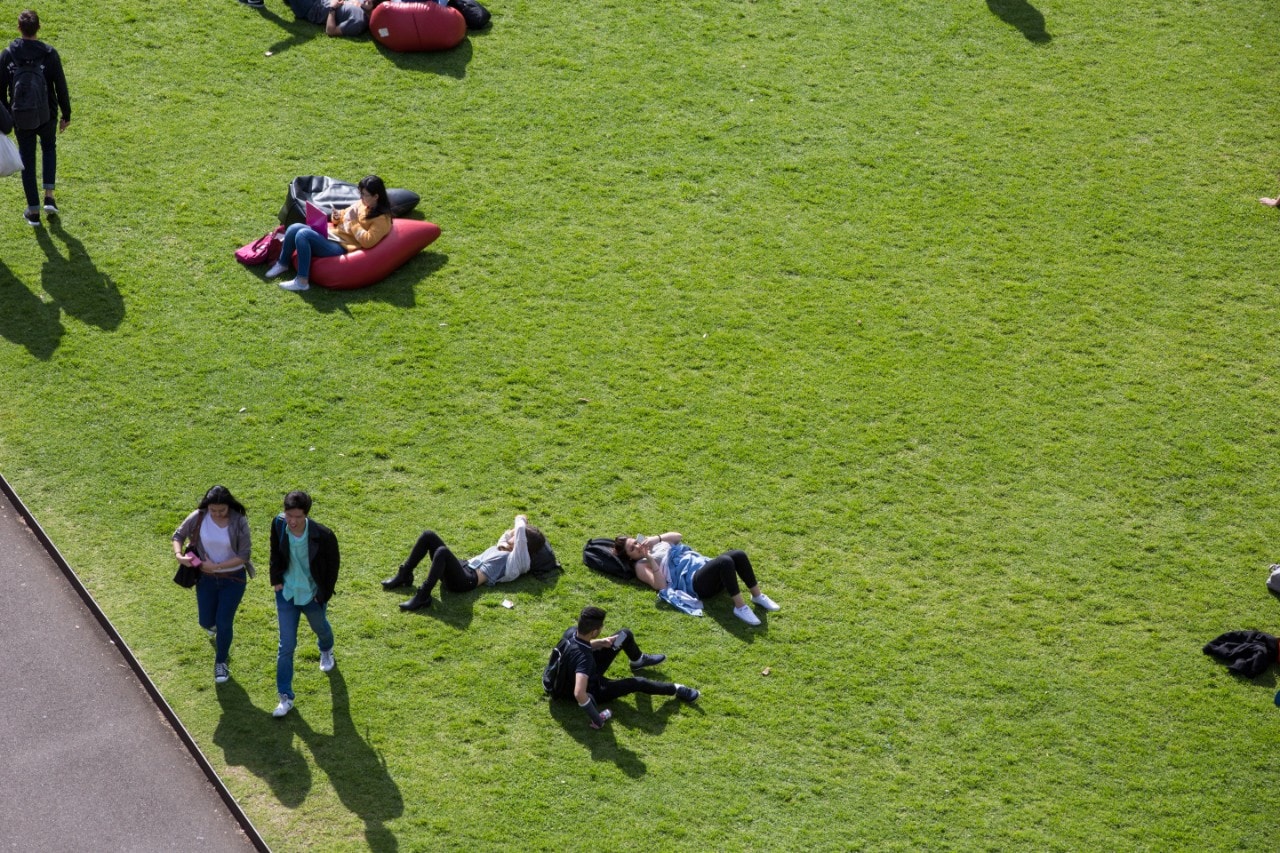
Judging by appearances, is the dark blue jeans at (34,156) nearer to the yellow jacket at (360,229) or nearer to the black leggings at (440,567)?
the yellow jacket at (360,229)

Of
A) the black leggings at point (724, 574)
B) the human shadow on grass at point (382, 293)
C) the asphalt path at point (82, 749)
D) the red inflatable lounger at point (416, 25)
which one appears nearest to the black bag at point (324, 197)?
the human shadow on grass at point (382, 293)

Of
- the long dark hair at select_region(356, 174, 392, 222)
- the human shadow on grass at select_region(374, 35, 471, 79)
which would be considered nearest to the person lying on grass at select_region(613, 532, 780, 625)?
the long dark hair at select_region(356, 174, 392, 222)

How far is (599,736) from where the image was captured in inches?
452

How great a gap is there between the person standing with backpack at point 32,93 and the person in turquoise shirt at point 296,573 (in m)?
7.39

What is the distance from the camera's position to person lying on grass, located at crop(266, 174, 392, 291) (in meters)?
15.8

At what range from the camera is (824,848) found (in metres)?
10.7

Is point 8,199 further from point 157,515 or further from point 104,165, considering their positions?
point 157,515

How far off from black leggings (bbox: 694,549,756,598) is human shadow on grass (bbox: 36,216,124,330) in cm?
745

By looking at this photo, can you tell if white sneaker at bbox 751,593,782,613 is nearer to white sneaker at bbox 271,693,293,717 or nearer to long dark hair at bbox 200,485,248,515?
white sneaker at bbox 271,693,293,717

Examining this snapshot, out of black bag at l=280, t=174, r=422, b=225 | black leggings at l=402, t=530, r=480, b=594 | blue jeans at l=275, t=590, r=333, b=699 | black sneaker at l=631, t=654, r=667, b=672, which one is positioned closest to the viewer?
blue jeans at l=275, t=590, r=333, b=699

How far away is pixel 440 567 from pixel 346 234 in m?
5.32

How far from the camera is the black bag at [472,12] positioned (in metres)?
19.7

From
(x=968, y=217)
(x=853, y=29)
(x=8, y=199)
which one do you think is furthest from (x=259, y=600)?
(x=853, y=29)


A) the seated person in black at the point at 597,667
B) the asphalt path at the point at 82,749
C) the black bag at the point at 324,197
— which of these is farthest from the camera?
the black bag at the point at 324,197
